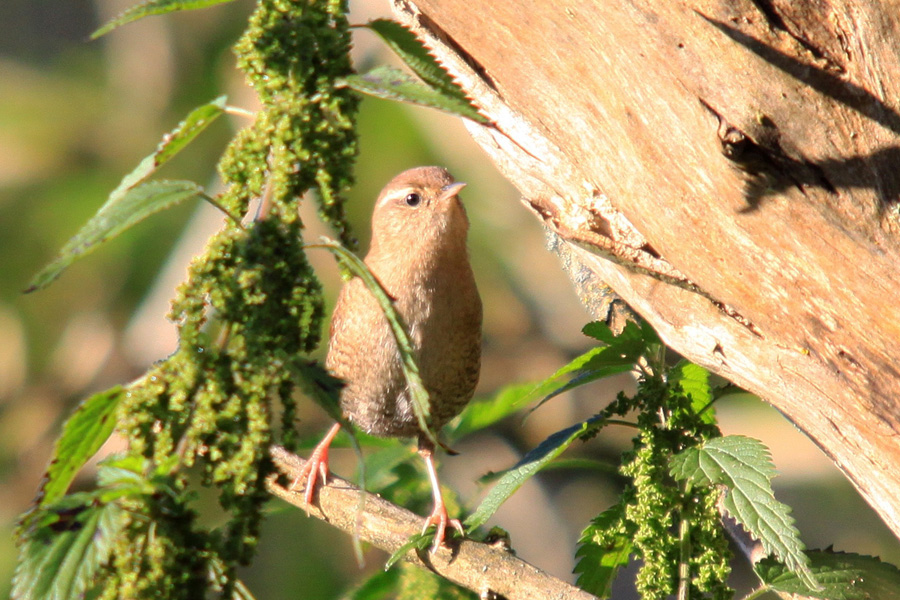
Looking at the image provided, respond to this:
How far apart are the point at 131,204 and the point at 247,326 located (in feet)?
0.78

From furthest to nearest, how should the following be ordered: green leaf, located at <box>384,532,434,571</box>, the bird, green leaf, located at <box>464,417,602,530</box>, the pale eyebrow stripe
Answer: the pale eyebrow stripe, the bird, green leaf, located at <box>464,417,602,530</box>, green leaf, located at <box>384,532,434,571</box>

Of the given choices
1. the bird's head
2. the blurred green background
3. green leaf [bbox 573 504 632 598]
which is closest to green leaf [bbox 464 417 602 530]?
green leaf [bbox 573 504 632 598]

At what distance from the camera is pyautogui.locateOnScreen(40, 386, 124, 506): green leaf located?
1.31m

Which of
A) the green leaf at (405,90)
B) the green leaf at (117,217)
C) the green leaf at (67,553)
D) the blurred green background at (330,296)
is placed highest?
the green leaf at (405,90)

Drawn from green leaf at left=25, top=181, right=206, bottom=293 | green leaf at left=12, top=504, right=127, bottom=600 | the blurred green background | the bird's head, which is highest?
green leaf at left=25, top=181, right=206, bottom=293

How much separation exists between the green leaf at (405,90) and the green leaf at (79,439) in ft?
1.91

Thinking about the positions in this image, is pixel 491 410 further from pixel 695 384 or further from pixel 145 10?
pixel 145 10

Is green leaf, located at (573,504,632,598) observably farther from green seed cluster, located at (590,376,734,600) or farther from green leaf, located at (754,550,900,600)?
green leaf, located at (754,550,900,600)

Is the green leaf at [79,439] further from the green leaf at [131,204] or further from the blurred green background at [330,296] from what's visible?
the blurred green background at [330,296]

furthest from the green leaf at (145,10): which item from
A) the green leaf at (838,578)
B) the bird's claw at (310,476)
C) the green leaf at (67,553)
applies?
the green leaf at (838,578)

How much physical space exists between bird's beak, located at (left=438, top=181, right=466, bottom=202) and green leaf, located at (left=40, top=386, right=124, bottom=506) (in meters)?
2.28

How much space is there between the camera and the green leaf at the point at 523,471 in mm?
2412

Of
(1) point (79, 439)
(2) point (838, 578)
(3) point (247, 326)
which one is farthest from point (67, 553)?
(2) point (838, 578)

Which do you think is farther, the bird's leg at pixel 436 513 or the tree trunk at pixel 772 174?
the bird's leg at pixel 436 513
